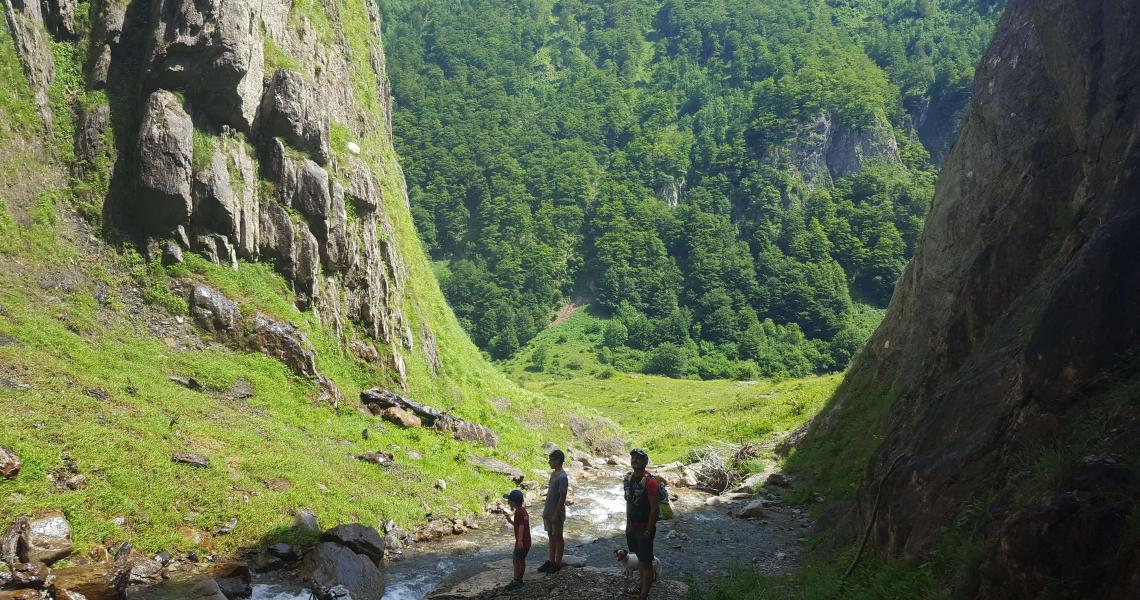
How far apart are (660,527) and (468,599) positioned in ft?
37.9

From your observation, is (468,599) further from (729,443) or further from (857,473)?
(729,443)

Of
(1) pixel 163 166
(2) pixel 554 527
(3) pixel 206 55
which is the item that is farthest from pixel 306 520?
(3) pixel 206 55

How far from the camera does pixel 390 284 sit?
135 ft

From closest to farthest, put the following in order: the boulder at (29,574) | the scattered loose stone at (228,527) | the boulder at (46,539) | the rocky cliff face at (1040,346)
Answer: the rocky cliff face at (1040,346) → the boulder at (29,574) → the boulder at (46,539) → the scattered loose stone at (228,527)

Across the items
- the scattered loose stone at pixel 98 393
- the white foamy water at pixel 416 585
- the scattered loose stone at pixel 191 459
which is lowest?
the white foamy water at pixel 416 585

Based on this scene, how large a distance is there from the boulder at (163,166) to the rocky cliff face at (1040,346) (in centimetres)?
2889

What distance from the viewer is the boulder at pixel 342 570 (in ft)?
55.3

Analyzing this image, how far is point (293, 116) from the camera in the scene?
117ft

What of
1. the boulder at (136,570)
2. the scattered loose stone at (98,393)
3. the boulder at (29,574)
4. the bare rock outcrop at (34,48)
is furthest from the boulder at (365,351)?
the boulder at (29,574)

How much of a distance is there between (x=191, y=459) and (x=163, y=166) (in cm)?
1597

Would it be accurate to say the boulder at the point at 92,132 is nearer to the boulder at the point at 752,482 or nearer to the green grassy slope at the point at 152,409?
the green grassy slope at the point at 152,409

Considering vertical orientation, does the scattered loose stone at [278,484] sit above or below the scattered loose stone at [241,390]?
below

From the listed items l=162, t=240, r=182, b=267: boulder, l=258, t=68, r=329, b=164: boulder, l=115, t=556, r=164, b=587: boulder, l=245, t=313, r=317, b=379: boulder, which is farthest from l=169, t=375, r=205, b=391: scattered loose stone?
l=258, t=68, r=329, b=164: boulder

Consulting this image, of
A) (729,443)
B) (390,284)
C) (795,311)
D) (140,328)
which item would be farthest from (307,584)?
(795,311)
